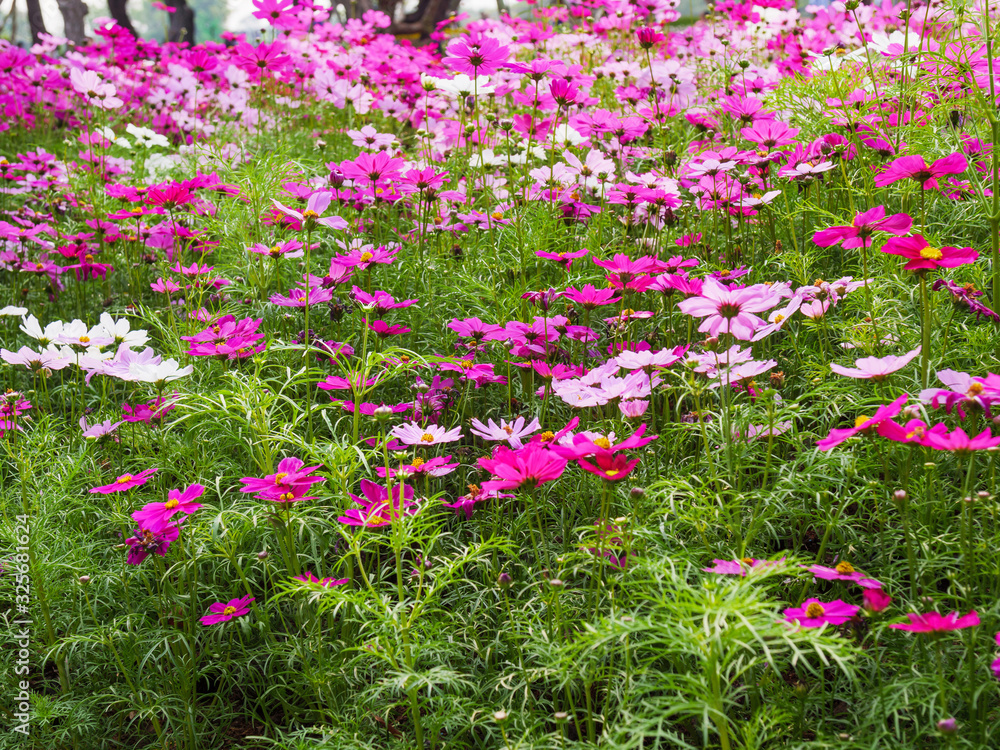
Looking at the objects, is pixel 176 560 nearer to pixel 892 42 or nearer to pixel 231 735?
pixel 231 735

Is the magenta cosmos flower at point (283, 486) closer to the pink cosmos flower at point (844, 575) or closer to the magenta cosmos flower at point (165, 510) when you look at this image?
the magenta cosmos flower at point (165, 510)

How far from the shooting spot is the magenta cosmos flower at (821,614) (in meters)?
0.97

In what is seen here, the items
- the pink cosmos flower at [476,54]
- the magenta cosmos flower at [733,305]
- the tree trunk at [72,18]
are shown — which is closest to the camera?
the magenta cosmos flower at [733,305]

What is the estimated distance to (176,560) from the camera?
150cm

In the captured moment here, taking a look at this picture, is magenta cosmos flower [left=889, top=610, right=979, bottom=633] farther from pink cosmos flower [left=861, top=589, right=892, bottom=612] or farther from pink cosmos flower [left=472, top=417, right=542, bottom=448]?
pink cosmos flower [left=472, top=417, right=542, bottom=448]

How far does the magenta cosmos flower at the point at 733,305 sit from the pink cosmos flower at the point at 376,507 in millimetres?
535

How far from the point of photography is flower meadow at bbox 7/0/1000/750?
43.8 inches

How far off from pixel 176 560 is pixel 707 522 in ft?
3.27

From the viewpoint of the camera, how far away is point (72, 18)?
805 centimetres

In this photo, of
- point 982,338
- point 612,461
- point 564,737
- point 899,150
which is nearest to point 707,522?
point 612,461

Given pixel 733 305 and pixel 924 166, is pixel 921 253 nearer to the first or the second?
pixel 733 305

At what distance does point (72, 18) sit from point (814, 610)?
9414mm

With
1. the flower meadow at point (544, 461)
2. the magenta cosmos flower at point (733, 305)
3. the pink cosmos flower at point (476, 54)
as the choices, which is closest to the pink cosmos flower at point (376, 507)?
the flower meadow at point (544, 461)

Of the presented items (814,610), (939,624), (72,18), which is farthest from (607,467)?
(72,18)
